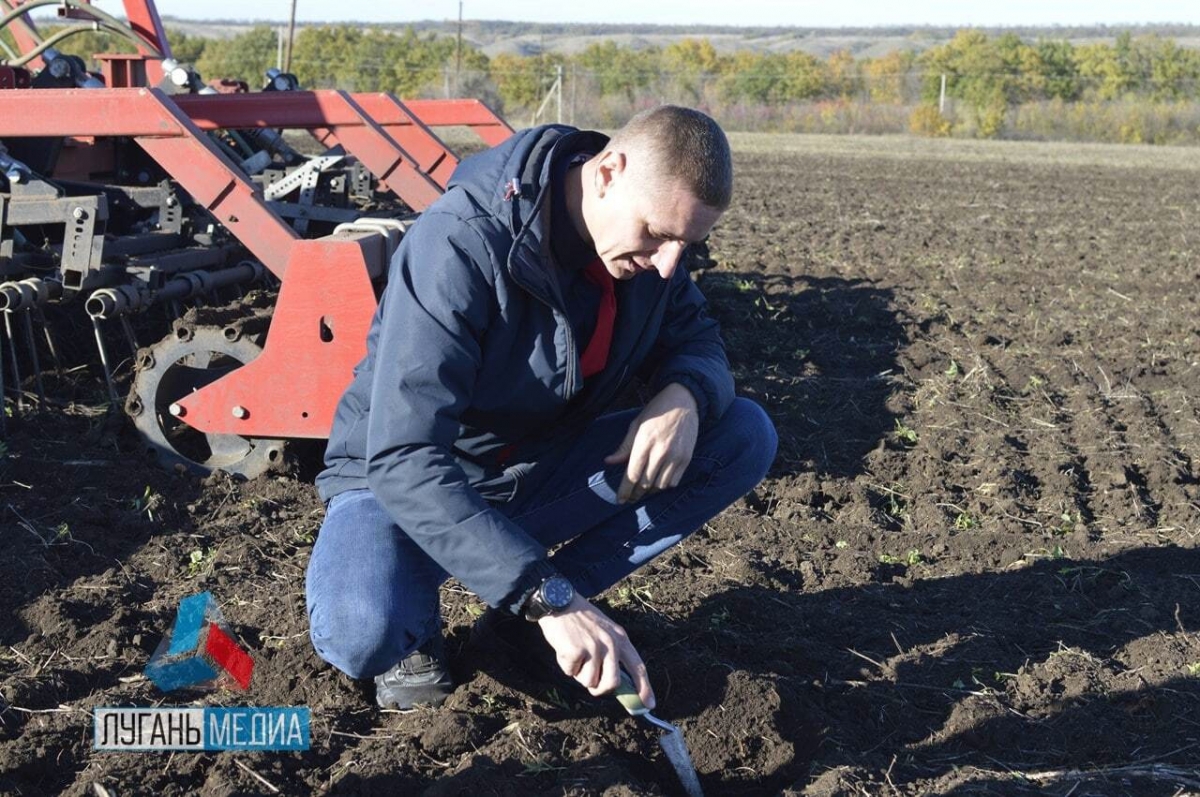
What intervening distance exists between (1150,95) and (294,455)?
42.6 m

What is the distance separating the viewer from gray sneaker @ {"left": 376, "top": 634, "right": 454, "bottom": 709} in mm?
3477


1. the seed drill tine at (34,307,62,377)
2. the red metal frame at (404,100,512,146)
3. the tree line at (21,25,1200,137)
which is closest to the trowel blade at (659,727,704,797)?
the seed drill tine at (34,307,62,377)

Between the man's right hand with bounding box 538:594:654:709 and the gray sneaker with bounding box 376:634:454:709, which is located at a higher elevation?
the man's right hand with bounding box 538:594:654:709

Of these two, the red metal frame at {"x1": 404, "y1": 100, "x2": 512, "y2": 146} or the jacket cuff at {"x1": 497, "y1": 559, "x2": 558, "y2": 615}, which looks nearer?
the jacket cuff at {"x1": 497, "y1": 559, "x2": 558, "y2": 615}

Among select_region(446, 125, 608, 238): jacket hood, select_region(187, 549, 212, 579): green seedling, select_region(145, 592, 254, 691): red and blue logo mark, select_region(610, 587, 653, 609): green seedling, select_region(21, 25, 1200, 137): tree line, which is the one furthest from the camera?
select_region(21, 25, 1200, 137): tree line

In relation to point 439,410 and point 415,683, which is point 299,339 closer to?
point 415,683

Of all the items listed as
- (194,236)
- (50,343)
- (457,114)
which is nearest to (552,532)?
(50,343)

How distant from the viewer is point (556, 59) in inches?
1959

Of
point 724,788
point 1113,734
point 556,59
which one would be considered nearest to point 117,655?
point 724,788

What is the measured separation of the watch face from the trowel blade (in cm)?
56

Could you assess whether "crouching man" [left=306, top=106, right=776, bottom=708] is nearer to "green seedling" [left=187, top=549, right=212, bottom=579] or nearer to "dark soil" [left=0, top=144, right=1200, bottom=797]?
"dark soil" [left=0, top=144, right=1200, bottom=797]

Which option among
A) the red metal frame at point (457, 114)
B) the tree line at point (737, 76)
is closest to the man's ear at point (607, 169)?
the red metal frame at point (457, 114)

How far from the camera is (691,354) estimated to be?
3.65m

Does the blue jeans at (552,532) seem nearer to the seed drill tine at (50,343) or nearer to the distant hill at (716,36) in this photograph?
the seed drill tine at (50,343)
